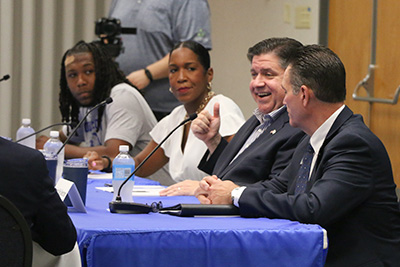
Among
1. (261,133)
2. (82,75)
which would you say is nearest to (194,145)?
(261,133)

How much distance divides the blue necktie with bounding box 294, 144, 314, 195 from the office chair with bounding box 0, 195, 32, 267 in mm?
880

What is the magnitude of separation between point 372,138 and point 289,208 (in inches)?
11.6

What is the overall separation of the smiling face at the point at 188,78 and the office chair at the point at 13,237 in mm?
1996

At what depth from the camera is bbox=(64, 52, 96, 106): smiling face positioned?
3.77 m

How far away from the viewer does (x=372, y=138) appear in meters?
1.73

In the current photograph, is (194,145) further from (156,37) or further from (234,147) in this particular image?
(156,37)

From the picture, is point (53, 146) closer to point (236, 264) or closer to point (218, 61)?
point (236, 264)

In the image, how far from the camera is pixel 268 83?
240cm

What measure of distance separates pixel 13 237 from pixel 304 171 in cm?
93

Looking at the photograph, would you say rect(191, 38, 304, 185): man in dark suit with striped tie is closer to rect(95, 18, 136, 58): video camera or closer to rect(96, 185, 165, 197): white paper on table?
rect(96, 185, 165, 197): white paper on table

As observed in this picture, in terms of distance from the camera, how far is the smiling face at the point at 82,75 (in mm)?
3766

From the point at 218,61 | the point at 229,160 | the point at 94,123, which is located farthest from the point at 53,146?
the point at 218,61

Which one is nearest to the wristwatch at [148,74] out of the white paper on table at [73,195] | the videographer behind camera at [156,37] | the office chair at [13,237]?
the videographer behind camera at [156,37]

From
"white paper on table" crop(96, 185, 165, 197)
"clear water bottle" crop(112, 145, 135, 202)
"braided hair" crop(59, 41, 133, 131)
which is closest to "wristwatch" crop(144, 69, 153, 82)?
"braided hair" crop(59, 41, 133, 131)
